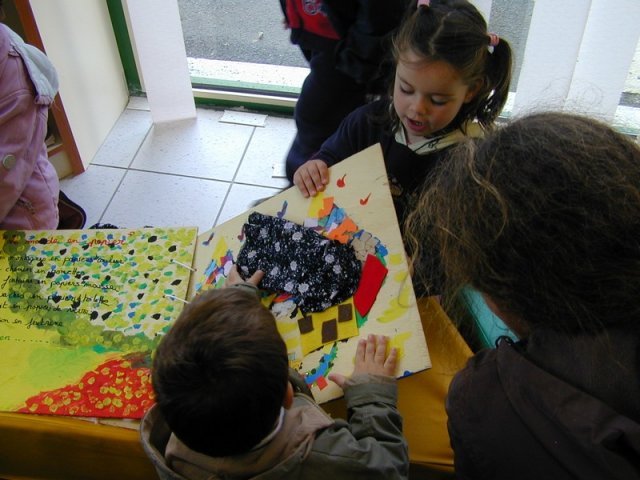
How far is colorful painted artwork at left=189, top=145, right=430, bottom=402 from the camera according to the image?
960 millimetres

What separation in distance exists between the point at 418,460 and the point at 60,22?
1711 millimetres

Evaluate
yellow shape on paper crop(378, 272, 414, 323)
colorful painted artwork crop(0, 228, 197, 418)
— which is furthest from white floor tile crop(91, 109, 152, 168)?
yellow shape on paper crop(378, 272, 414, 323)

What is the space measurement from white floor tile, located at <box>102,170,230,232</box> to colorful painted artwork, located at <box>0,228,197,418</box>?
63cm

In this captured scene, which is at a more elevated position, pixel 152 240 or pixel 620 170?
pixel 620 170

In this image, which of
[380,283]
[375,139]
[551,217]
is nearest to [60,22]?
[375,139]

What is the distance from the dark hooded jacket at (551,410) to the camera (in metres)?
0.61

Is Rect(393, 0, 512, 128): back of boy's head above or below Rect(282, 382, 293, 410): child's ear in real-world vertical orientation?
above

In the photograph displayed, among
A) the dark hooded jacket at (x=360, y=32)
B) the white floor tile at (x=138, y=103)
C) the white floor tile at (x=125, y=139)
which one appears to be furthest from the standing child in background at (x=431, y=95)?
the white floor tile at (x=138, y=103)

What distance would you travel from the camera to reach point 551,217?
24.9 inches

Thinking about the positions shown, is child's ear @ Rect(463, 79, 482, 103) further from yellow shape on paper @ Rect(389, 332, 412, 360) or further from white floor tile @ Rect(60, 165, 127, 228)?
white floor tile @ Rect(60, 165, 127, 228)

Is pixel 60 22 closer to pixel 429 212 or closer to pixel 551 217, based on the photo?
pixel 429 212

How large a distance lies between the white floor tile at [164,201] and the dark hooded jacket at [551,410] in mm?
A: 1330

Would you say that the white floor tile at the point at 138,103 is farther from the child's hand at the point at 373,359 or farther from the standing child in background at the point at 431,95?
the child's hand at the point at 373,359

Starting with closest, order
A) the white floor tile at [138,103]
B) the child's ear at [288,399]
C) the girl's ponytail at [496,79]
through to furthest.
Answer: the child's ear at [288,399] < the girl's ponytail at [496,79] < the white floor tile at [138,103]
